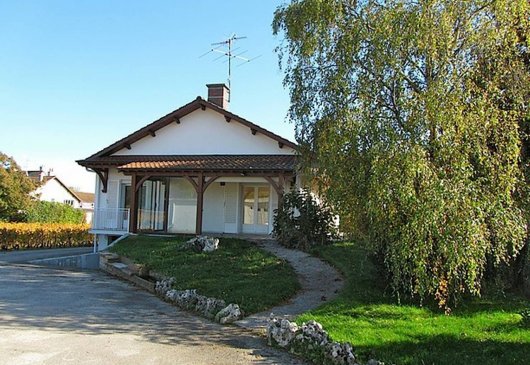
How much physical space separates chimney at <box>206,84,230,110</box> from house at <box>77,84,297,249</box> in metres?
0.05

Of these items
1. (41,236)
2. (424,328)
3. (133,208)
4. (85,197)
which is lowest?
(424,328)

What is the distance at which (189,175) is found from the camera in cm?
1952

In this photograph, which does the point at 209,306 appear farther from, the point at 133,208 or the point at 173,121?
the point at 173,121

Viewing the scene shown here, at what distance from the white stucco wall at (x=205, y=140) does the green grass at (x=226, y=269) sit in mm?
4784

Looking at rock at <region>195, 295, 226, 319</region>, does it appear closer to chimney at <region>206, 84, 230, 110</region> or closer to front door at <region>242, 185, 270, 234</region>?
front door at <region>242, 185, 270, 234</region>

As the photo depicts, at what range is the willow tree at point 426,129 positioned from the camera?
7457 millimetres

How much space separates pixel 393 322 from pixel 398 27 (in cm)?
478

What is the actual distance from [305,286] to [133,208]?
36.7 ft

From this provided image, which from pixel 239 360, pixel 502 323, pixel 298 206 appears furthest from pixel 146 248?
pixel 502 323

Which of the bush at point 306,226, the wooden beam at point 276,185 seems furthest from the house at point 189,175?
the bush at point 306,226

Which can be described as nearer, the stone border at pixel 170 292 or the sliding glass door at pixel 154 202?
the stone border at pixel 170 292

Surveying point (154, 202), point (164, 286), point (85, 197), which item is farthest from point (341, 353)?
point (85, 197)

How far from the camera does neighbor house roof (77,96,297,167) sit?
20312 mm

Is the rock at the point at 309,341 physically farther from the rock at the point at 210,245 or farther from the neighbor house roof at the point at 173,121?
the neighbor house roof at the point at 173,121
